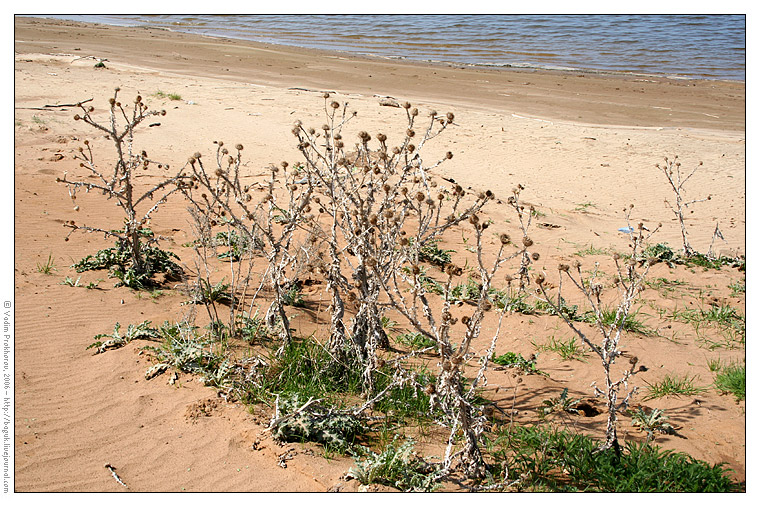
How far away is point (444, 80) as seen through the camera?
19.1 metres

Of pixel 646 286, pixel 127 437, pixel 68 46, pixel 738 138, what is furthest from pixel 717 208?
pixel 68 46

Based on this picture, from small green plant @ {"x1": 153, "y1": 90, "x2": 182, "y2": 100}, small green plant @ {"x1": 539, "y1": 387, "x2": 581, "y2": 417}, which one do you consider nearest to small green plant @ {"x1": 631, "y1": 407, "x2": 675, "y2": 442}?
small green plant @ {"x1": 539, "y1": 387, "x2": 581, "y2": 417}

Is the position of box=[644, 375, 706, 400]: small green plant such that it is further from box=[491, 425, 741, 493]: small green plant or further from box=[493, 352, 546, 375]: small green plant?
box=[491, 425, 741, 493]: small green plant

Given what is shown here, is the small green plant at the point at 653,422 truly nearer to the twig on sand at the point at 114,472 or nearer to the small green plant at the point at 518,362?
the small green plant at the point at 518,362

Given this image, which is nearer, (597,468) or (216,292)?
(597,468)

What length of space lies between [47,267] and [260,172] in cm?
379

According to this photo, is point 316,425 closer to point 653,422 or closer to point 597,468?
point 597,468

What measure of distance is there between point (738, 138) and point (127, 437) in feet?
43.7

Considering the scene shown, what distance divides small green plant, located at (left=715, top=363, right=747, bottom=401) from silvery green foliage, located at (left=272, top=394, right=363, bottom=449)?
265 cm

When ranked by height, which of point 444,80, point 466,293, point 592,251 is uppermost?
point 444,80

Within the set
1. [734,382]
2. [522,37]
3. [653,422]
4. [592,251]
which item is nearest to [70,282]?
[653,422]

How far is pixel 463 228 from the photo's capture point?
7.48m

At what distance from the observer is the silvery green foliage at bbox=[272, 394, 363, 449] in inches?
134


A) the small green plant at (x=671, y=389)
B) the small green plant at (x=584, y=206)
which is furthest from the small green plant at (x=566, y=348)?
the small green plant at (x=584, y=206)
